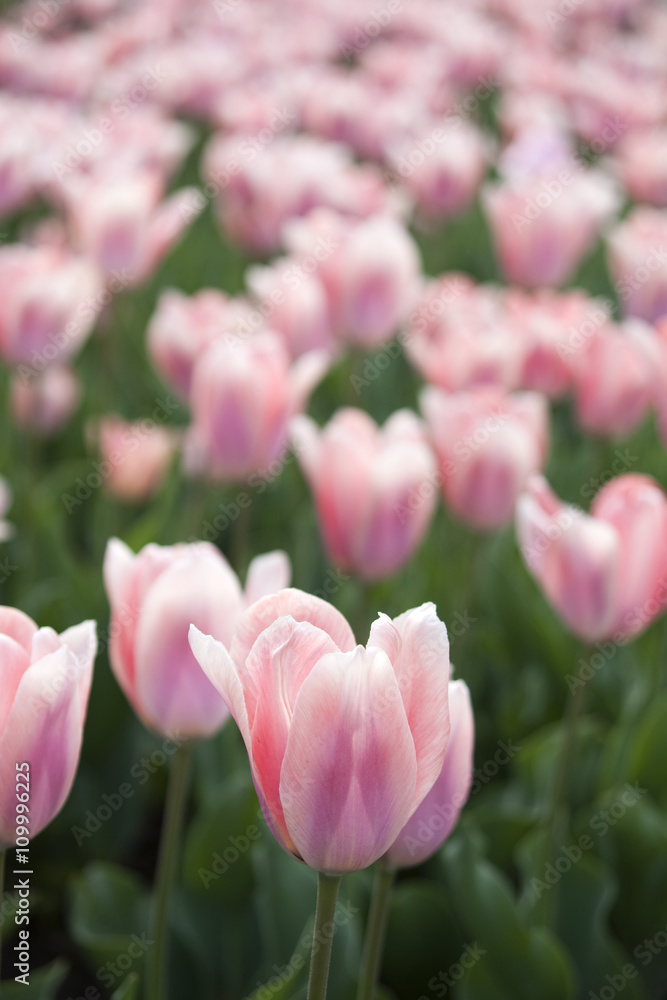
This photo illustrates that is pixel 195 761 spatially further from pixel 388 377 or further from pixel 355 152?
pixel 355 152

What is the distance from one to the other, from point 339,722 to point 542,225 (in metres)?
1.65

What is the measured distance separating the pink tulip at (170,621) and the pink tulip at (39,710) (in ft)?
0.45

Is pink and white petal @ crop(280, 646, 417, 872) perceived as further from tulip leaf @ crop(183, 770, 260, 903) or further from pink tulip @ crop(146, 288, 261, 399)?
pink tulip @ crop(146, 288, 261, 399)

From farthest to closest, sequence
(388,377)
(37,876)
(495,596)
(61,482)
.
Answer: (388,377)
(61,482)
(495,596)
(37,876)

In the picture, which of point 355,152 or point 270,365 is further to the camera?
point 355,152

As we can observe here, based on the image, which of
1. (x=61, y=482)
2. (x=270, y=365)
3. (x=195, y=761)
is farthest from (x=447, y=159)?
(x=195, y=761)

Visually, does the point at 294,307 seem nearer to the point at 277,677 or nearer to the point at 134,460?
the point at 134,460

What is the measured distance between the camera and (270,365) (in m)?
1.13

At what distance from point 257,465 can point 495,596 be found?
46 cm

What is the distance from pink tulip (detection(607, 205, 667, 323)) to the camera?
5.59ft

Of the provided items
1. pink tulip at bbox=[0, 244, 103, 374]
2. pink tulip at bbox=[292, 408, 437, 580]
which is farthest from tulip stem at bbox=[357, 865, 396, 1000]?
pink tulip at bbox=[0, 244, 103, 374]

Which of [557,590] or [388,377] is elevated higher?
[557,590]

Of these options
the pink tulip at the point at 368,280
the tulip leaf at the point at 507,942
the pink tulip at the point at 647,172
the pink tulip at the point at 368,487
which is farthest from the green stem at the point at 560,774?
the pink tulip at the point at 647,172

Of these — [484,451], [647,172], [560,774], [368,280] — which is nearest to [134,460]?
[368,280]
